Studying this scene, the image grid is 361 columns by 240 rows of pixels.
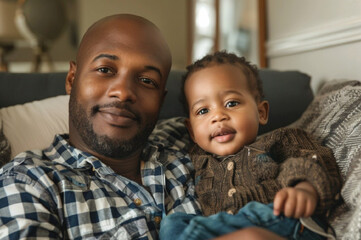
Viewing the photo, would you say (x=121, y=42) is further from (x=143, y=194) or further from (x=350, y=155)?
(x=350, y=155)

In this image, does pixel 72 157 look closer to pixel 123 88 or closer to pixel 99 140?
pixel 99 140

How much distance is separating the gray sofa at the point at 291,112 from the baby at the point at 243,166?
43 mm

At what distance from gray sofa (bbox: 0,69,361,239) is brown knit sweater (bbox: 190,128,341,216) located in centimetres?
5

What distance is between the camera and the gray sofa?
2.96 feet

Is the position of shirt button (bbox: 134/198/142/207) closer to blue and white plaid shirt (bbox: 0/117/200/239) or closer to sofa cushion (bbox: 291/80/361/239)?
blue and white plaid shirt (bbox: 0/117/200/239)

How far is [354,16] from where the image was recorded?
1499 mm

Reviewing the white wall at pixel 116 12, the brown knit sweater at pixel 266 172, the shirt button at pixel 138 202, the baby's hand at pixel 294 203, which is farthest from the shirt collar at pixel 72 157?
the white wall at pixel 116 12

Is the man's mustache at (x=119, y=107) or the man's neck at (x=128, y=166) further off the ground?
the man's mustache at (x=119, y=107)

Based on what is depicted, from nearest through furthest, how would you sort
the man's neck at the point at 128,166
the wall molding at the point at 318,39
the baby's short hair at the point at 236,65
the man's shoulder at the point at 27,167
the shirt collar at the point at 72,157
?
the man's shoulder at the point at 27,167 → the shirt collar at the point at 72,157 → the man's neck at the point at 128,166 → the baby's short hair at the point at 236,65 → the wall molding at the point at 318,39

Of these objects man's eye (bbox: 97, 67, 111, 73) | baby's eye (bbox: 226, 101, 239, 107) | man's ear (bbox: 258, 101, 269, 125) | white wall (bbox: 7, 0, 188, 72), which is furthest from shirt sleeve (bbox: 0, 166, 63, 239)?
white wall (bbox: 7, 0, 188, 72)

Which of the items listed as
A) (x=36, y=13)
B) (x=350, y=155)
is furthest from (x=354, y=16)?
(x=36, y=13)

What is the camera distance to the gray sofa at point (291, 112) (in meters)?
0.90

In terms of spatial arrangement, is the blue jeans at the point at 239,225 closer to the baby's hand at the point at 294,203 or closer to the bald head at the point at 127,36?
the baby's hand at the point at 294,203

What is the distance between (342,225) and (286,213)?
155 mm
